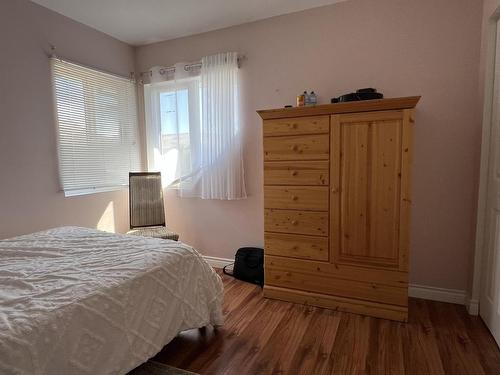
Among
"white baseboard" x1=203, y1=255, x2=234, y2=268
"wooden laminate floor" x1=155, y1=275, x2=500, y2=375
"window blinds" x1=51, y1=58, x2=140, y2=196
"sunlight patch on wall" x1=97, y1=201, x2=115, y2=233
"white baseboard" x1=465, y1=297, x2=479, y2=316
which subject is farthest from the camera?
"white baseboard" x1=203, y1=255, x2=234, y2=268

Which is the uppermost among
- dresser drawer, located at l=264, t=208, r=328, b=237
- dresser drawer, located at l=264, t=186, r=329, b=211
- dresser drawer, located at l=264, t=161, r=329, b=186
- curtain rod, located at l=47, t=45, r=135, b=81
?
curtain rod, located at l=47, t=45, r=135, b=81

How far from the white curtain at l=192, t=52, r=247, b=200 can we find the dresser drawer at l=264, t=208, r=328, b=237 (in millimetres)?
622

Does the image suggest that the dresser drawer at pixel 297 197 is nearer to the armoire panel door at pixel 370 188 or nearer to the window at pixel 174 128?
the armoire panel door at pixel 370 188

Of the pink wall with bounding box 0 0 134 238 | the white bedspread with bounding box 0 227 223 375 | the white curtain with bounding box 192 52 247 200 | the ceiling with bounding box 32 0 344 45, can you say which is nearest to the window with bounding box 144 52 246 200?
the white curtain with bounding box 192 52 247 200

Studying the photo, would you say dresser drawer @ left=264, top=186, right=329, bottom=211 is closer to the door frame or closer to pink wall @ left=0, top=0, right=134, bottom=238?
the door frame

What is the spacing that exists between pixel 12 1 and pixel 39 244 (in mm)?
1993

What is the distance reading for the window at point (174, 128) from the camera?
3.13 metres

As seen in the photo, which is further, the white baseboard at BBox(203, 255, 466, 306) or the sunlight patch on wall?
the sunlight patch on wall

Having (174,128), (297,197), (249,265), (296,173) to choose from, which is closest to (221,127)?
(174,128)

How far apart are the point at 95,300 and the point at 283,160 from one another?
162cm

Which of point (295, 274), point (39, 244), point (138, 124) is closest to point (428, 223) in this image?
point (295, 274)

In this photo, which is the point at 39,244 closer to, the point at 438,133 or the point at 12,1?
the point at 12,1

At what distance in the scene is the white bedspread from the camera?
1.01 metres

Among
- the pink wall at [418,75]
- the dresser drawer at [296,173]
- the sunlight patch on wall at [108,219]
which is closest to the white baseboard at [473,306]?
the pink wall at [418,75]
